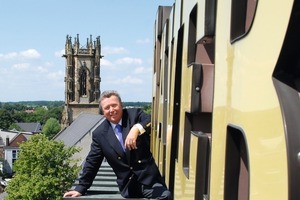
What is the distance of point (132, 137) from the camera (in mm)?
3904

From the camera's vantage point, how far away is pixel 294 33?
1.32 m

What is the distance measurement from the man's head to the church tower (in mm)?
63057

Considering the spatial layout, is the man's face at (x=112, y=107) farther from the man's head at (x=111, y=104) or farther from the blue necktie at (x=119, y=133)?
the blue necktie at (x=119, y=133)

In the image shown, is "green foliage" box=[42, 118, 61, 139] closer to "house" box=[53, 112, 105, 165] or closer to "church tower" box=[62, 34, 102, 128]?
"church tower" box=[62, 34, 102, 128]

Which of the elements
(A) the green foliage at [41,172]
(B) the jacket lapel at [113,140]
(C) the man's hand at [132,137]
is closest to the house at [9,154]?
(A) the green foliage at [41,172]

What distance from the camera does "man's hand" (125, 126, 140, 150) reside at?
391cm

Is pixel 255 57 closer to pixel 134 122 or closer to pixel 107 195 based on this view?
pixel 134 122

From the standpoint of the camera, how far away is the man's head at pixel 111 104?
383 centimetres

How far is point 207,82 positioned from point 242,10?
846 millimetres

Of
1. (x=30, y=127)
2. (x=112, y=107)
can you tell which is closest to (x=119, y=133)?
(x=112, y=107)

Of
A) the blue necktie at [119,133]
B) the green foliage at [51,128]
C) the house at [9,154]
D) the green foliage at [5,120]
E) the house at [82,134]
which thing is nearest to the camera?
the blue necktie at [119,133]

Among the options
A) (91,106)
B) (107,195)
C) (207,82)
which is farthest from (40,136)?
(91,106)

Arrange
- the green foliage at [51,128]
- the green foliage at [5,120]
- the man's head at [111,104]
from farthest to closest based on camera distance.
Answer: the green foliage at [5,120]
the green foliage at [51,128]
the man's head at [111,104]

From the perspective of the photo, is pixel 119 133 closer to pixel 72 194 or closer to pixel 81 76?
pixel 72 194
